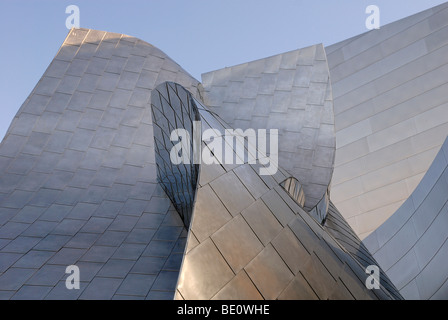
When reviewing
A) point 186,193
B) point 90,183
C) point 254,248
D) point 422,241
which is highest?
point 90,183

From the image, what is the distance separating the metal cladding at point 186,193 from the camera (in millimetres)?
7676

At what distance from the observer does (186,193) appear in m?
10.5

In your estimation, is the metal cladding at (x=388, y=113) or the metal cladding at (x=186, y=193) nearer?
the metal cladding at (x=186, y=193)

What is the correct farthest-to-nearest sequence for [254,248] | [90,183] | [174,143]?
1. [90,183]
2. [174,143]
3. [254,248]

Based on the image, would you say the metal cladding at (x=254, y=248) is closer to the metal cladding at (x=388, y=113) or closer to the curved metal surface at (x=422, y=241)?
the curved metal surface at (x=422, y=241)

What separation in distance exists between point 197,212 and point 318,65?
9.64 m

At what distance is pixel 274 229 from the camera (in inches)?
313

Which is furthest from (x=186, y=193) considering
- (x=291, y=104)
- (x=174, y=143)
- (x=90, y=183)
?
(x=291, y=104)

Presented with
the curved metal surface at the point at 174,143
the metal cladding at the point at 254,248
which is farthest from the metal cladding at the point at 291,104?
the metal cladding at the point at 254,248

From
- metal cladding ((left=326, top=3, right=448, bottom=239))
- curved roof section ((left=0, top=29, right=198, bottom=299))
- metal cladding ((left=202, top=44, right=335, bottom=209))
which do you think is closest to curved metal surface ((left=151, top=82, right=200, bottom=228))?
curved roof section ((left=0, top=29, right=198, bottom=299))

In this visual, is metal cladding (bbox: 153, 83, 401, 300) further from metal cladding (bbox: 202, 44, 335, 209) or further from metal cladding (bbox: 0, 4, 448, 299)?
metal cladding (bbox: 202, 44, 335, 209)

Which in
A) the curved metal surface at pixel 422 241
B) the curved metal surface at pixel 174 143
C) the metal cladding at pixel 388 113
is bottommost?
the curved metal surface at pixel 422 241

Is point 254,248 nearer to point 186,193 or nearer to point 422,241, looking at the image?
point 186,193

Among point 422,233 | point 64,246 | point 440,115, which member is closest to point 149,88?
point 64,246
